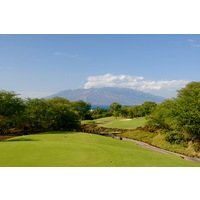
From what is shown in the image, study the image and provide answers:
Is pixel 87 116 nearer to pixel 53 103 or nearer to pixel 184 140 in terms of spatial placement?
pixel 53 103

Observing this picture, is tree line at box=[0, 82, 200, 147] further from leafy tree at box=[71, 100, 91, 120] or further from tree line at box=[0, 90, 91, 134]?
leafy tree at box=[71, 100, 91, 120]

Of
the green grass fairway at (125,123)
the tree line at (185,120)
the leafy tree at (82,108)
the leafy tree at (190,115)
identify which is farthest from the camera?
the leafy tree at (82,108)

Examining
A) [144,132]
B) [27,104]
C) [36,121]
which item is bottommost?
[144,132]

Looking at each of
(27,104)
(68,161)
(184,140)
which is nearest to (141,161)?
(68,161)

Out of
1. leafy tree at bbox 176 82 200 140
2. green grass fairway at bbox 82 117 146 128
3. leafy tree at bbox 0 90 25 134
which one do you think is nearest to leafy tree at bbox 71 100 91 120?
green grass fairway at bbox 82 117 146 128

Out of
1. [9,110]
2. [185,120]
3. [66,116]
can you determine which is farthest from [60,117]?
[185,120]

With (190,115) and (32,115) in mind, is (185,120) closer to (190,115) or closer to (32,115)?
(190,115)

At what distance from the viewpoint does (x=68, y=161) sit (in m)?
15.7

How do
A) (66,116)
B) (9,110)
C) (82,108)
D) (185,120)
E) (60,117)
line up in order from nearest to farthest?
(185,120) → (9,110) → (60,117) → (66,116) → (82,108)

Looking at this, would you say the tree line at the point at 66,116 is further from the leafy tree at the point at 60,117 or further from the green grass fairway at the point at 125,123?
the green grass fairway at the point at 125,123

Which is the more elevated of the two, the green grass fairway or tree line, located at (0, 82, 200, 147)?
tree line, located at (0, 82, 200, 147)

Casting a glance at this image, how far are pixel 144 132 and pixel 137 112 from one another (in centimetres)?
4329

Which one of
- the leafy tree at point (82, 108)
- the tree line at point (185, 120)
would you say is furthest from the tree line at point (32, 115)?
the leafy tree at point (82, 108)

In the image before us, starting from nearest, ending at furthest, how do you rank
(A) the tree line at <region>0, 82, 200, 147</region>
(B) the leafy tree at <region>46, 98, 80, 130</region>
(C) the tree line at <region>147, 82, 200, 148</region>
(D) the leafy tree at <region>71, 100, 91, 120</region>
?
1. (C) the tree line at <region>147, 82, 200, 148</region>
2. (A) the tree line at <region>0, 82, 200, 147</region>
3. (B) the leafy tree at <region>46, 98, 80, 130</region>
4. (D) the leafy tree at <region>71, 100, 91, 120</region>
